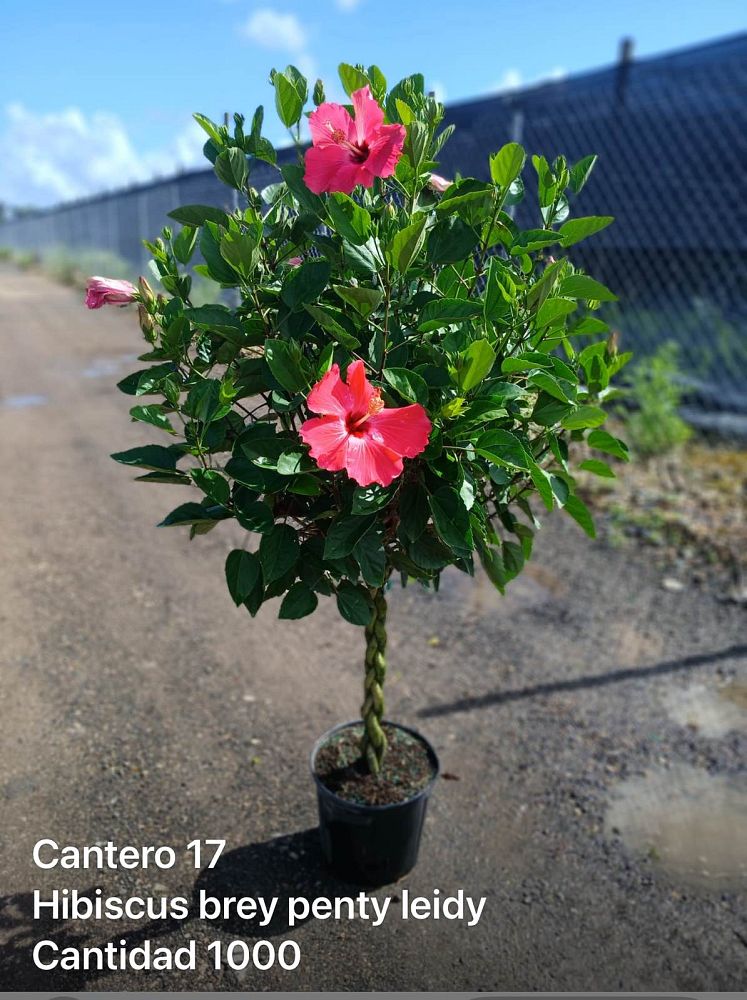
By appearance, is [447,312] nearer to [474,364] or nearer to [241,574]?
[474,364]

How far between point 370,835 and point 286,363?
1.34 metres

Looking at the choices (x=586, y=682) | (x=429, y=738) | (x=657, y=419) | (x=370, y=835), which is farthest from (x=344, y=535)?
(x=657, y=419)

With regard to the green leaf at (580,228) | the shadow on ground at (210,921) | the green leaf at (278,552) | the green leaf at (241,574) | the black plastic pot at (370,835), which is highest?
the green leaf at (580,228)

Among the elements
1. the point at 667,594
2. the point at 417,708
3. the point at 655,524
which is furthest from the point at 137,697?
the point at 655,524

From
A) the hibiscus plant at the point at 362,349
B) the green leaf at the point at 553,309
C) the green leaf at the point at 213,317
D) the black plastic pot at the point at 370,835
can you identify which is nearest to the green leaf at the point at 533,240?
the hibiscus plant at the point at 362,349

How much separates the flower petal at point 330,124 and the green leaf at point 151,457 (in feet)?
2.07

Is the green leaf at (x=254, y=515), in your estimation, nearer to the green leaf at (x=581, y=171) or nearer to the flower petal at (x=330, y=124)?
the flower petal at (x=330, y=124)

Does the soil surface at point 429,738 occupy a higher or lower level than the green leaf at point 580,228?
lower

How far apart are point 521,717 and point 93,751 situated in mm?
1500

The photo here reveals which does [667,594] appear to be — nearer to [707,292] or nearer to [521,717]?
[521,717]

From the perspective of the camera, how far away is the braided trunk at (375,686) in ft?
6.77

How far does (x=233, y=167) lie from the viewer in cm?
156

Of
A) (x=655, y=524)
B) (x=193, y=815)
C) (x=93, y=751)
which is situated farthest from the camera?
(x=655, y=524)

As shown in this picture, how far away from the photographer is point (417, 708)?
305 centimetres
